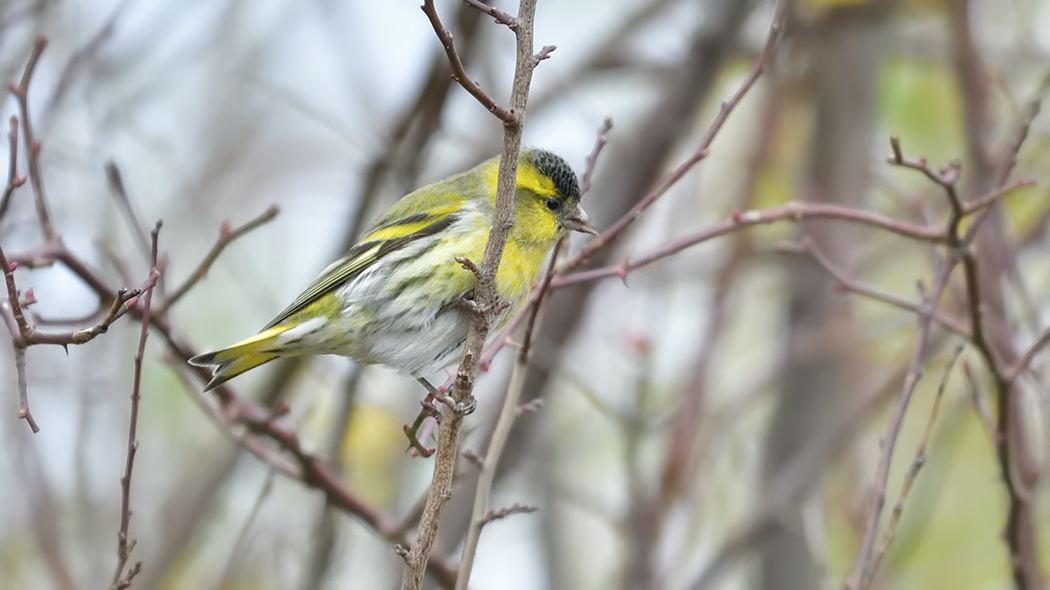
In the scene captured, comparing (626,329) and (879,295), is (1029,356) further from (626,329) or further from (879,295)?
(626,329)

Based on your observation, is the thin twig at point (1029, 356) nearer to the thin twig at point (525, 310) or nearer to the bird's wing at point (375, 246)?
the thin twig at point (525, 310)

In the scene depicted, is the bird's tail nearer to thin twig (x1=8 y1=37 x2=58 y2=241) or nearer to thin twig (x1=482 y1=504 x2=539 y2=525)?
thin twig (x1=8 y1=37 x2=58 y2=241)

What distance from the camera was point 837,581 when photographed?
18.2ft

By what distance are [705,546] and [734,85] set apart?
3141 mm

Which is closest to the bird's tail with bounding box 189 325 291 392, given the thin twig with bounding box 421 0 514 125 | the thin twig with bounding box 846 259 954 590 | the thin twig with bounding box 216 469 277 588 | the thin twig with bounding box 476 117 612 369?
the thin twig with bounding box 216 469 277 588

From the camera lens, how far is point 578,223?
13.9ft

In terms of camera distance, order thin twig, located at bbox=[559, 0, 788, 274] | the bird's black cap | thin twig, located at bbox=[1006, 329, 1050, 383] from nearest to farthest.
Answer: thin twig, located at bbox=[1006, 329, 1050, 383]
thin twig, located at bbox=[559, 0, 788, 274]
the bird's black cap

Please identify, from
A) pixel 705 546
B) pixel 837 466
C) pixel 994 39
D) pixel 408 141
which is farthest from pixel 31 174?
pixel 994 39

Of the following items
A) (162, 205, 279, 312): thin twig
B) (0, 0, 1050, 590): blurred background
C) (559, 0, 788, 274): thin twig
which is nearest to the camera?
(559, 0, 788, 274): thin twig

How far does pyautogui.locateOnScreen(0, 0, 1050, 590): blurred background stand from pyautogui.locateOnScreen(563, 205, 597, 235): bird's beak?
1.10m

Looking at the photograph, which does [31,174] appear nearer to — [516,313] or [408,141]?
[516,313]

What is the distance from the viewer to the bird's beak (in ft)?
13.9

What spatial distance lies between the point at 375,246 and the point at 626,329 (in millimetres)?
1914

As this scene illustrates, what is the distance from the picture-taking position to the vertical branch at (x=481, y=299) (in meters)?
2.57
